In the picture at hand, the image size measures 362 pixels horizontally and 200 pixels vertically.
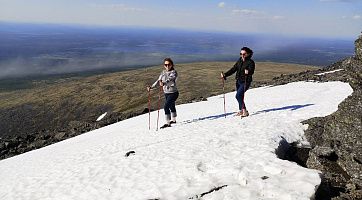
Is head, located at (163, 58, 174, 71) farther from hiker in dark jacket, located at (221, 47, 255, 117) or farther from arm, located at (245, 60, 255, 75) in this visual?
arm, located at (245, 60, 255, 75)

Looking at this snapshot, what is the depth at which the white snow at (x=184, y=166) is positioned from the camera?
42.3ft

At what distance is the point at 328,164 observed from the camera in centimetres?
1468

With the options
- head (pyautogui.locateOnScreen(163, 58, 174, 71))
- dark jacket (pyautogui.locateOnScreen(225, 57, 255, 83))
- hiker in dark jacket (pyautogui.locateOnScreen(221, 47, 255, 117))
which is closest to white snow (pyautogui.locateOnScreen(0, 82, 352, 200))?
hiker in dark jacket (pyautogui.locateOnScreen(221, 47, 255, 117))

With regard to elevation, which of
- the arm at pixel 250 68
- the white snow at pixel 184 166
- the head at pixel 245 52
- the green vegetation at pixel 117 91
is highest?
the head at pixel 245 52

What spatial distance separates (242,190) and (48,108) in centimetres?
7264

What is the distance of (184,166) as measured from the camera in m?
15.1

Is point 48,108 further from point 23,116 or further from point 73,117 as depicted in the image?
point 73,117

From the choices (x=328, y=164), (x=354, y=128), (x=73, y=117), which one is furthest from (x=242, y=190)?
(x=73, y=117)

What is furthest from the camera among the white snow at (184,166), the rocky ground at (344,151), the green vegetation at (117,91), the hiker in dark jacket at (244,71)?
the green vegetation at (117,91)

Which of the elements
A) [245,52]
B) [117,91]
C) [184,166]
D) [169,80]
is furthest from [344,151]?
[117,91]

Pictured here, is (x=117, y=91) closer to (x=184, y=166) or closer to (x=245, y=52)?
(x=245, y=52)

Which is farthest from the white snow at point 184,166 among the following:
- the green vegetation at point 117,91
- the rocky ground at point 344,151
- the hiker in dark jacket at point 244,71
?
the green vegetation at point 117,91

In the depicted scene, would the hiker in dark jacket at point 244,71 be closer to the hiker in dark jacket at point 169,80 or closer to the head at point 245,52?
the head at point 245,52

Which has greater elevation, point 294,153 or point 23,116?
point 294,153
